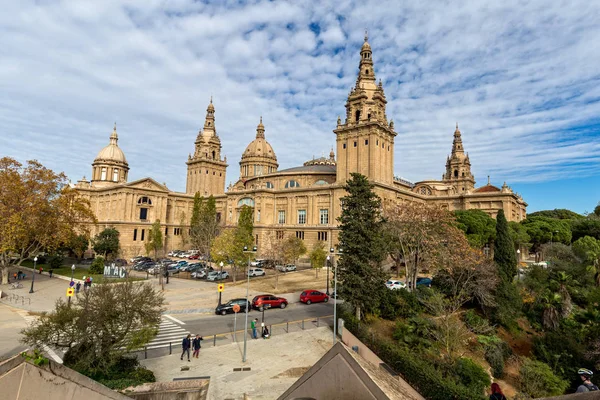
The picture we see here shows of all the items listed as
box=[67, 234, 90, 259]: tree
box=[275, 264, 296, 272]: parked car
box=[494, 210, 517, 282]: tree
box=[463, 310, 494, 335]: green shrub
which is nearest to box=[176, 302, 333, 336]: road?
box=[463, 310, 494, 335]: green shrub

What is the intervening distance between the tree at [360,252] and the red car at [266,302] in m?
7.91

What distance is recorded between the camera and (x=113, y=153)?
286 feet

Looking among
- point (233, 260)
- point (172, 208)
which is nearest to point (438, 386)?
point (233, 260)

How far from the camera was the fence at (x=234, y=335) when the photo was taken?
19703 mm

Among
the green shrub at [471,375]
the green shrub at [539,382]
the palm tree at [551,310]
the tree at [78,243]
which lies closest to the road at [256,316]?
the green shrub at [471,375]

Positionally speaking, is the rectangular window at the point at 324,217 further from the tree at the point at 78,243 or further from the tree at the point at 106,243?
the tree at the point at 78,243

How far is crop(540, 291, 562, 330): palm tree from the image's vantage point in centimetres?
2562

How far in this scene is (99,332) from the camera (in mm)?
14797

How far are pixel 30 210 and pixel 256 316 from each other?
3033 cm

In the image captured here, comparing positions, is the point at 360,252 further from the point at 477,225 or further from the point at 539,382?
the point at 477,225

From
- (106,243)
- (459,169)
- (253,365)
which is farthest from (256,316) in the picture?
(459,169)

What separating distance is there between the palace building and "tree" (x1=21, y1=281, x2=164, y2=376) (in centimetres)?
4479

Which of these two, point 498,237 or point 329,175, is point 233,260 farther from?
point 329,175

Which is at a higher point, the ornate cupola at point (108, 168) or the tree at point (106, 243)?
the ornate cupola at point (108, 168)
